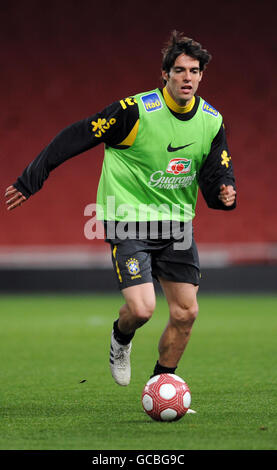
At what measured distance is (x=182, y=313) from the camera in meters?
5.11

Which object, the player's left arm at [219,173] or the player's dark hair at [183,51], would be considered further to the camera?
the player's left arm at [219,173]

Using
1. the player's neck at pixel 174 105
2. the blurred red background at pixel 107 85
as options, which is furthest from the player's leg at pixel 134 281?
the blurred red background at pixel 107 85

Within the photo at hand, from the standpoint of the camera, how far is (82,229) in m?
17.7

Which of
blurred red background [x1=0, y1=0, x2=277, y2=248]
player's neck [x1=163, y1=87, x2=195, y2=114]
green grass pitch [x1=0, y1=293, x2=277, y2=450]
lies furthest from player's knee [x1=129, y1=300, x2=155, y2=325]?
blurred red background [x1=0, y1=0, x2=277, y2=248]

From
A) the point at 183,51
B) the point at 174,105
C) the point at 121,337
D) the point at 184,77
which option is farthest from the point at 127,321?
the point at 183,51

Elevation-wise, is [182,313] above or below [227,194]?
below

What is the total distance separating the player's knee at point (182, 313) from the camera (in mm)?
→ 5113

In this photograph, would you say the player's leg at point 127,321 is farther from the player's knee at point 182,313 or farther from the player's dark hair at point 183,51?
the player's dark hair at point 183,51

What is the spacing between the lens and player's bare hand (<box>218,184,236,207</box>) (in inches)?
204

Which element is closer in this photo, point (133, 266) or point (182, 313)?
point (133, 266)

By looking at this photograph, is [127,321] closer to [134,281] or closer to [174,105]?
[134,281]

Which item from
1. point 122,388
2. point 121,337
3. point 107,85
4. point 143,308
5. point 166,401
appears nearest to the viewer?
point 166,401

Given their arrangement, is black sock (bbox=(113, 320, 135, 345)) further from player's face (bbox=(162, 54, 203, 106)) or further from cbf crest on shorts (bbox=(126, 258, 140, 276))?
player's face (bbox=(162, 54, 203, 106))

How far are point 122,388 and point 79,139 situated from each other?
6.52 feet
